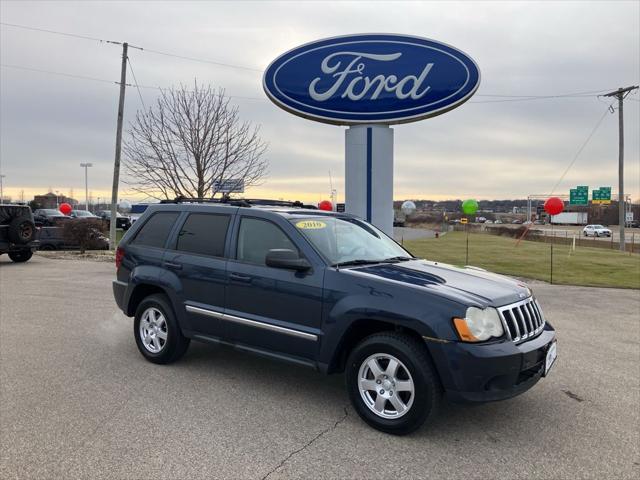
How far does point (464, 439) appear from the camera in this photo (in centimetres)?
372

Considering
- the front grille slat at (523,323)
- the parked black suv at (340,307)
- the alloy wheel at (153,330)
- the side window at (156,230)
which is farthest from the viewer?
the side window at (156,230)

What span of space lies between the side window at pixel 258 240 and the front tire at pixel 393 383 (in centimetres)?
122

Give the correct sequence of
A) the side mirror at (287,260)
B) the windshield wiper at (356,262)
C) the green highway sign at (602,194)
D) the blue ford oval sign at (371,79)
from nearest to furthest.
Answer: the side mirror at (287,260) → the windshield wiper at (356,262) → the blue ford oval sign at (371,79) → the green highway sign at (602,194)

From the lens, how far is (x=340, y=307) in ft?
13.2

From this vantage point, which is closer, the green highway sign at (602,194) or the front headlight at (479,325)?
the front headlight at (479,325)

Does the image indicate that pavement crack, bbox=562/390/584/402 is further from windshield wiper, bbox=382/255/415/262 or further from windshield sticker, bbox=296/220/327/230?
windshield sticker, bbox=296/220/327/230

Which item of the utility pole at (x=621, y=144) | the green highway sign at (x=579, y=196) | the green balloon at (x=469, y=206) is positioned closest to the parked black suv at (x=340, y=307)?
the green balloon at (x=469, y=206)

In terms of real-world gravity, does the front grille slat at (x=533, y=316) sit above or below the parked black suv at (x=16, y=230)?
below

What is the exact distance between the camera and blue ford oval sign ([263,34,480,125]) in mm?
9891

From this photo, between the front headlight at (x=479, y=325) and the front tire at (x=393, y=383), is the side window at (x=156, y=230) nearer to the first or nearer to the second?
the front tire at (x=393, y=383)

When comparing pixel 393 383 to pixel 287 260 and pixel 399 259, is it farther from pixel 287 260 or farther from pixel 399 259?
pixel 399 259

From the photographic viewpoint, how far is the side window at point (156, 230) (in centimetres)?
560

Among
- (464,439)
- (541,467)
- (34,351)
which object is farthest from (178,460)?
(34,351)

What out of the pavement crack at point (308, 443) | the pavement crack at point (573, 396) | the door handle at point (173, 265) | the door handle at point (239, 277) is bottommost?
the pavement crack at point (308, 443)
